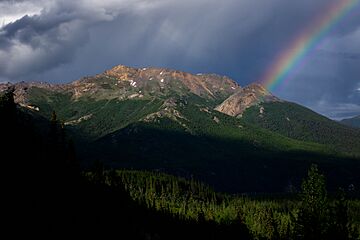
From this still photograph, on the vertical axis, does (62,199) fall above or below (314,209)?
above

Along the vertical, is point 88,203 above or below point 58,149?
below

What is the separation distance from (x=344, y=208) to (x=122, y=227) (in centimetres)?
8702

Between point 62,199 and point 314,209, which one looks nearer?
point 314,209

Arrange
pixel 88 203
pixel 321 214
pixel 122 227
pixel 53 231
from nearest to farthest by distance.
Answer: pixel 321 214, pixel 53 231, pixel 88 203, pixel 122 227

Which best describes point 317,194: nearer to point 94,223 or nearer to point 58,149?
point 58,149

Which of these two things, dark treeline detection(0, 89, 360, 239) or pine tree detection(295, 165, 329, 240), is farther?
dark treeline detection(0, 89, 360, 239)

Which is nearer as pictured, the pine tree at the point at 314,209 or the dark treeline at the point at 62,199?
the pine tree at the point at 314,209

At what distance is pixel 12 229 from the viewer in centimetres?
6950

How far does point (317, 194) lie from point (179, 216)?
137 meters

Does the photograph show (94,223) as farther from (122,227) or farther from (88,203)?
(122,227)

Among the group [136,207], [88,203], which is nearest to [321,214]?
[88,203]

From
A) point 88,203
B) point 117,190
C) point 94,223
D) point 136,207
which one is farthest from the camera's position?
point 136,207

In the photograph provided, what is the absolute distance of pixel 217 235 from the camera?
17700 cm

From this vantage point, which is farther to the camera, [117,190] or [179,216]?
[179,216]
